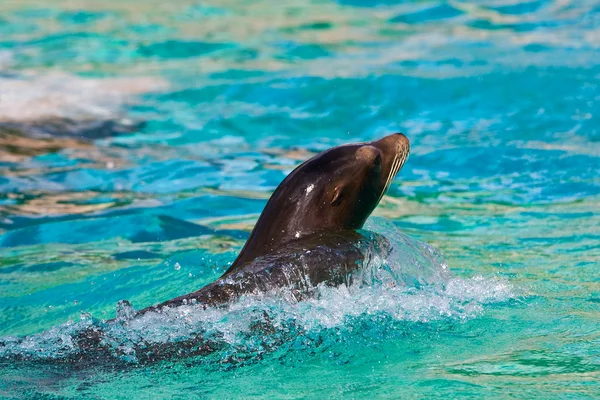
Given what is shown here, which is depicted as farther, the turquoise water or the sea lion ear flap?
the sea lion ear flap

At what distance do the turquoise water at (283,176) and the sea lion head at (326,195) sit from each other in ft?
1.20

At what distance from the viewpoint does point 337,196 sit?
4.96 meters

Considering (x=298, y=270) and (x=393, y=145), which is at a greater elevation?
(x=393, y=145)

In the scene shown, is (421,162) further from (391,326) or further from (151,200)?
(391,326)

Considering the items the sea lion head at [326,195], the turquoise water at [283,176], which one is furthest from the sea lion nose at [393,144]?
the turquoise water at [283,176]

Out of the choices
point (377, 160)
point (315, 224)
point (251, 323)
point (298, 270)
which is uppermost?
point (377, 160)

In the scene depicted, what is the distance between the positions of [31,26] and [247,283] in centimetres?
1227

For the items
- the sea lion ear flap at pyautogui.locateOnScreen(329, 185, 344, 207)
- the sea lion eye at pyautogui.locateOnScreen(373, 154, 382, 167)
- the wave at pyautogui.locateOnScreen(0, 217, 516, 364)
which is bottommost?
the wave at pyautogui.locateOnScreen(0, 217, 516, 364)

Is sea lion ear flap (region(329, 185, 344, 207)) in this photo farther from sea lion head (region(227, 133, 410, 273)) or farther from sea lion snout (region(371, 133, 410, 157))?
sea lion snout (region(371, 133, 410, 157))

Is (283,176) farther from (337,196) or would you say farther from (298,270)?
(298,270)

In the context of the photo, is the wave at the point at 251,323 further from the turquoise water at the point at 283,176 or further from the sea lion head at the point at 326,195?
the sea lion head at the point at 326,195

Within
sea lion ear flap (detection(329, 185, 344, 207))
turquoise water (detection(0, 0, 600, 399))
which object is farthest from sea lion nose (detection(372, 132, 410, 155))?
turquoise water (detection(0, 0, 600, 399))

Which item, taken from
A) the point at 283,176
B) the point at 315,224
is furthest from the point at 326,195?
the point at 283,176

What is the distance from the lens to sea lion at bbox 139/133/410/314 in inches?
174
